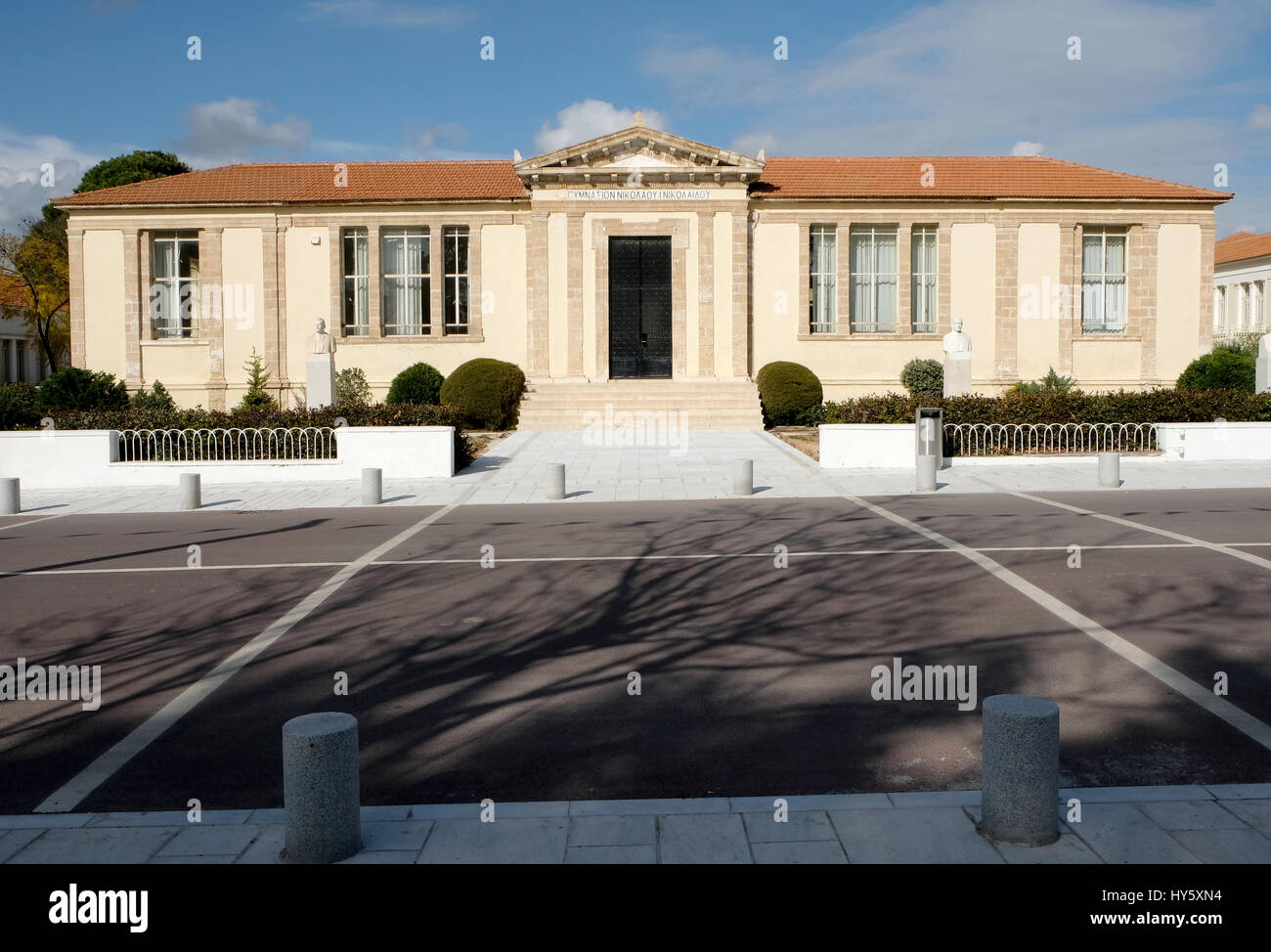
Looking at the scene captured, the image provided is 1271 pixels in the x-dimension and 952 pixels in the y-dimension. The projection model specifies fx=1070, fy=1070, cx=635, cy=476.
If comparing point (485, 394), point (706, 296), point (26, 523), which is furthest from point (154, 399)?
point (706, 296)

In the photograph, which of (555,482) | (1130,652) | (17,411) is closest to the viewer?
(1130,652)

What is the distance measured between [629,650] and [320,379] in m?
16.8

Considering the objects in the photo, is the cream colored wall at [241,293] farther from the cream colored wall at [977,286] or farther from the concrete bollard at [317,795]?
the concrete bollard at [317,795]

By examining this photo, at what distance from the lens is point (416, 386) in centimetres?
2836

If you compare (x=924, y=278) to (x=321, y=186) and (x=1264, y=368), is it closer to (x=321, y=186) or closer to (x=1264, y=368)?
(x=1264, y=368)

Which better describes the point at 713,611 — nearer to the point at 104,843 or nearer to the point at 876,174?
the point at 104,843

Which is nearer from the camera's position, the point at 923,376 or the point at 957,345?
the point at 957,345

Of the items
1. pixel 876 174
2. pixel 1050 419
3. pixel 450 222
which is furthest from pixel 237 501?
pixel 876 174

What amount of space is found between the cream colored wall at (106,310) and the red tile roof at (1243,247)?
53449 millimetres

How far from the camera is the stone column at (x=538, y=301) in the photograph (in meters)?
30.6
